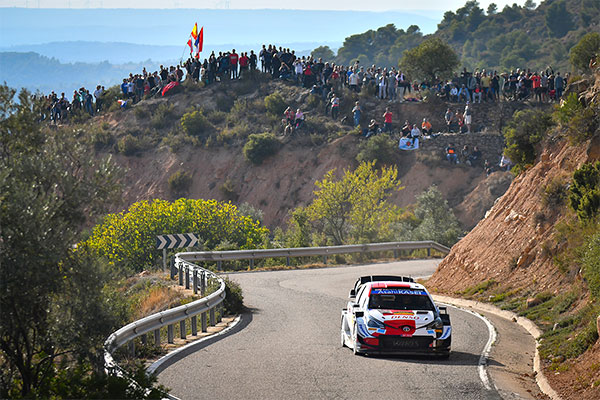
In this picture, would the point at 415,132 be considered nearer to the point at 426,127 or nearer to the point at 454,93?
the point at 426,127

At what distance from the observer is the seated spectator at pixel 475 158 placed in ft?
193

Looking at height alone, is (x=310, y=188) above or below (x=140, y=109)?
below

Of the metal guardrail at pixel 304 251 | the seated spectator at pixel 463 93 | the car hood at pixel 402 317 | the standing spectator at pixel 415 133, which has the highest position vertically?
the seated spectator at pixel 463 93

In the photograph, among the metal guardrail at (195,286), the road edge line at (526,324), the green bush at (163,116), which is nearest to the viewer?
the road edge line at (526,324)

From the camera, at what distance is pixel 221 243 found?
40656mm

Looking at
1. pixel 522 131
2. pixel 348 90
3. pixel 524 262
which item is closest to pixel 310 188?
pixel 348 90

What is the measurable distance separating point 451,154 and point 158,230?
25645 mm

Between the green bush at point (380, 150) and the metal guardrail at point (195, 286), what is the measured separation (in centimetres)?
1892

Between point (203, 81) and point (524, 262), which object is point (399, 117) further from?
point (524, 262)

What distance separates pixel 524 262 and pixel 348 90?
41.9 m

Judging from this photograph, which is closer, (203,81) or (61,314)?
(61,314)

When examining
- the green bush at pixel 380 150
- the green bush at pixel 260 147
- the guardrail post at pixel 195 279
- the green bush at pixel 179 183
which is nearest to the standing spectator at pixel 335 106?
the green bush at pixel 380 150

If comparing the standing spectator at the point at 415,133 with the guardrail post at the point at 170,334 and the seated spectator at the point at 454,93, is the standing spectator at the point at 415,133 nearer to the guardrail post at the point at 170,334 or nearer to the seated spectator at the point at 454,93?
the seated spectator at the point at 454,93

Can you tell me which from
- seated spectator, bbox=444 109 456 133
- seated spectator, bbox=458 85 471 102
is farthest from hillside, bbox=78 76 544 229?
seated spectator, bbox=458 85 471 102
